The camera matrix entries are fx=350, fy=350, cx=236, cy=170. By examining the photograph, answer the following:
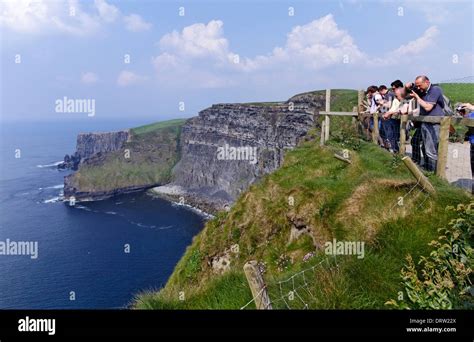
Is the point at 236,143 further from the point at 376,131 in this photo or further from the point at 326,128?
the point at 376,131

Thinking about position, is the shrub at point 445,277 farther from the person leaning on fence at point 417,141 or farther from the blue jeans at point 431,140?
the person leaning on fence at point 417,141

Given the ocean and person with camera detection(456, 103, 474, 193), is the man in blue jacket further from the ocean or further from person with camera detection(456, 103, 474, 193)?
the ocean

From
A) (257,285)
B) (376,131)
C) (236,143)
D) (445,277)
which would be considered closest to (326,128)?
(376,131)

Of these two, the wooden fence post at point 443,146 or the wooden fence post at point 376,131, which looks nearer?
the wooden fence post at point 443,146

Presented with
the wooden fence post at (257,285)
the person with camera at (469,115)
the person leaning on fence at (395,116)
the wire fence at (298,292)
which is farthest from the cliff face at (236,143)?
the wooden fence post at (257,285)

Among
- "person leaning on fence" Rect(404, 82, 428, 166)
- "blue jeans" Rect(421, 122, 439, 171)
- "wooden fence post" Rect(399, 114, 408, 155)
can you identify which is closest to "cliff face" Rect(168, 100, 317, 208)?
"person leaning on fence" Rect(404, 82, 428, 166)

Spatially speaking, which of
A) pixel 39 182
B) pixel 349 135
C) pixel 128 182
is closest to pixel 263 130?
pixel 128 182
